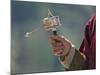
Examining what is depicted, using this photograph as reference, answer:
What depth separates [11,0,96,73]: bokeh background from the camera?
83.1 inches

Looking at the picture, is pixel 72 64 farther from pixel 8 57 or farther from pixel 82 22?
pixel 8 57

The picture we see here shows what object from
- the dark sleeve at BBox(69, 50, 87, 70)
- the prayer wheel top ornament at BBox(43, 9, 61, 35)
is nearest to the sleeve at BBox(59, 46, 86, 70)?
the dark sleeve at BBox(69, 50, 87, 70)

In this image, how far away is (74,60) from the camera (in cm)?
233

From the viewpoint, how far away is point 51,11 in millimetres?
2236

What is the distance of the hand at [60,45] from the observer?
2250 millimetres

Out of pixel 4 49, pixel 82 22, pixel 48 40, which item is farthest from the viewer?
pixel 82 22

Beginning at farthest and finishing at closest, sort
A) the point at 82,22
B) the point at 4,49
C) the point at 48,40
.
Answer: the point at 82,22 < the point at 48,40 < the point at 4,49

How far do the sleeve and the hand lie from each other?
0.19 ft

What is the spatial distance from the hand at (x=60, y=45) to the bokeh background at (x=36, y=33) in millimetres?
52

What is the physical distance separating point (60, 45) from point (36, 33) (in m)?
0.33

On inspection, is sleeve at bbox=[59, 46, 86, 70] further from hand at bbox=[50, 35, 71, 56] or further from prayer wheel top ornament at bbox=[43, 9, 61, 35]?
prayer wheel top ornament at bbox=[43, 9, 61, 35]

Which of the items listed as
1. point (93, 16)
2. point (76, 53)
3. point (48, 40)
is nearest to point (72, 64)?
point (76, 53)

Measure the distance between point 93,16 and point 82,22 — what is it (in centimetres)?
17

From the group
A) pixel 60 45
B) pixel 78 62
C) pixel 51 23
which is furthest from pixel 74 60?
pixel 51 23
